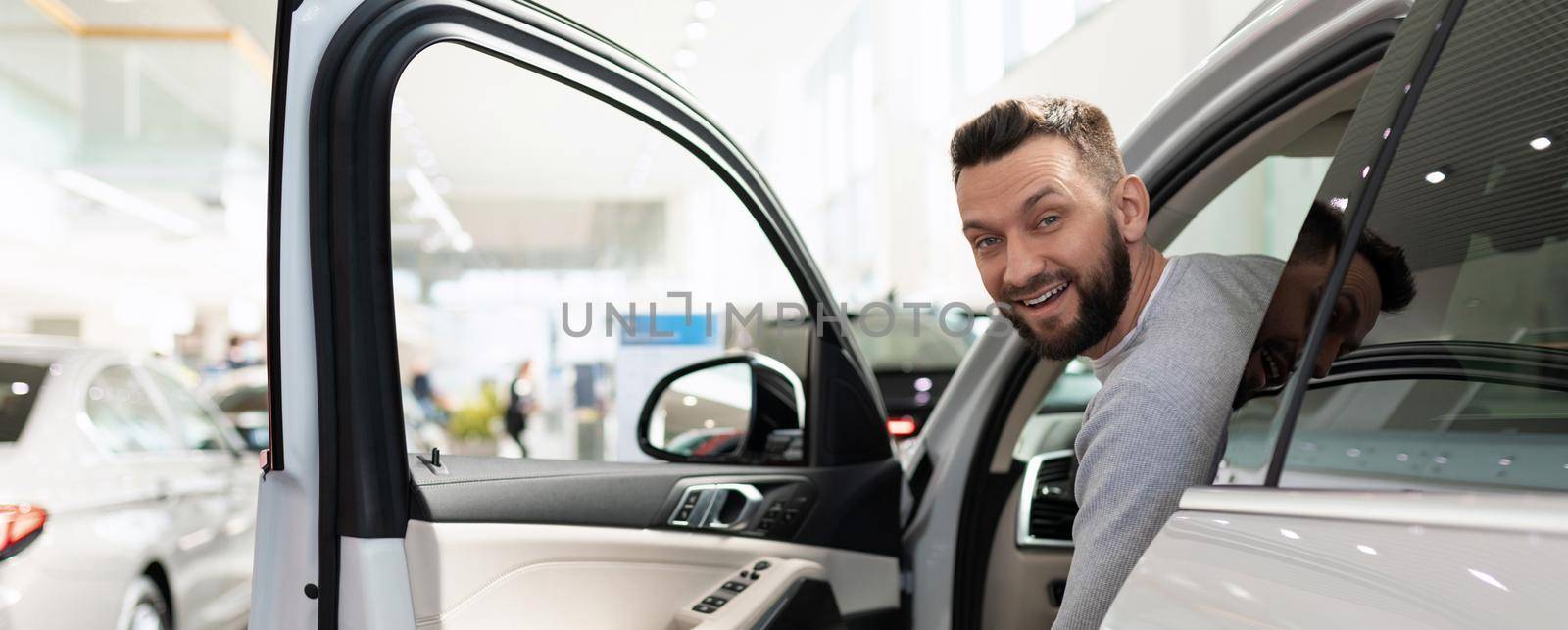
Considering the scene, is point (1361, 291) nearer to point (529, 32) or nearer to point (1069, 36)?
point (529, 32)

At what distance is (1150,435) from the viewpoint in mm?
1257

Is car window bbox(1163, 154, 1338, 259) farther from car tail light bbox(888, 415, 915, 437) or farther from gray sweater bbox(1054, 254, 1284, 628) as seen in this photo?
gray sweater bbox(1054, 254, 1284, 628)

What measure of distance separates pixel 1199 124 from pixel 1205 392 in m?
0.70

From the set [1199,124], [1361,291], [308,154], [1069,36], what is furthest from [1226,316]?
[1069,36]

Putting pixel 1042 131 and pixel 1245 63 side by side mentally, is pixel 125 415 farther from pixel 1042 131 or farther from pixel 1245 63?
pixel 1245 63

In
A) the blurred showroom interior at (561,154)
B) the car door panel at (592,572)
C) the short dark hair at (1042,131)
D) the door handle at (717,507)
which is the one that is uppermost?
the blurred showroom interior at (561,154)

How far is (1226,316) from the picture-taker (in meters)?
1.39

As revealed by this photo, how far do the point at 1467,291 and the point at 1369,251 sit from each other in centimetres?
9

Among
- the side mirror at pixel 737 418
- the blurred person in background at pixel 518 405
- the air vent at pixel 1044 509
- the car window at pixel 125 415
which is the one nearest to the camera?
the side mirror at pixel 737 418

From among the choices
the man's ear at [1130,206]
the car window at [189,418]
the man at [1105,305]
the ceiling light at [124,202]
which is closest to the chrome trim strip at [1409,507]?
the man at [1105,305]

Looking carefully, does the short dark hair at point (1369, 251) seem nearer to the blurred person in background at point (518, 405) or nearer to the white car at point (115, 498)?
the white car at point (115, 498)

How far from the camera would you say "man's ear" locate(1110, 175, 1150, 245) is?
1.60 m

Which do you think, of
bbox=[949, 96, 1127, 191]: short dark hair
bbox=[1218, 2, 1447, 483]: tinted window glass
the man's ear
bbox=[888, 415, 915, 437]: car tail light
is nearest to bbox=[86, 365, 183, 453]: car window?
bbox=[888, 415, 915, 437]: car tail light

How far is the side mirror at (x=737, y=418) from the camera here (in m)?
2.13
